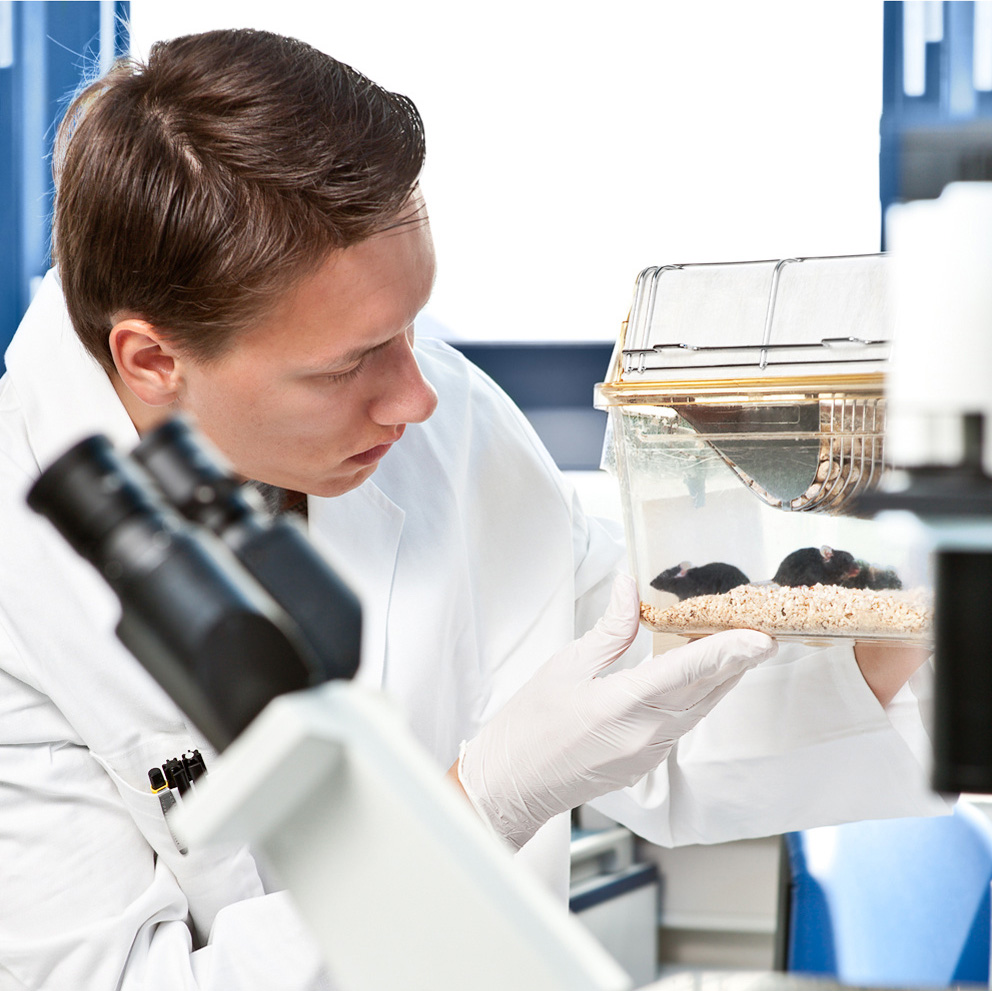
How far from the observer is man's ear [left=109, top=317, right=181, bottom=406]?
0.89 meters

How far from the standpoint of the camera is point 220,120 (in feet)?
2.73

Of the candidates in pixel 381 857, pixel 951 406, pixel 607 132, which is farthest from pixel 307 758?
pixel 607 132

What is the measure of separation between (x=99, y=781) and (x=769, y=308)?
0.72 metres

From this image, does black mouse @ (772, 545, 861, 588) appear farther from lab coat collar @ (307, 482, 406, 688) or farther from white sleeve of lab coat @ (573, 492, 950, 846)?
lab coat collar @ (307, 482, 406, 688)

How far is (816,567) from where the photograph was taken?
79 cm

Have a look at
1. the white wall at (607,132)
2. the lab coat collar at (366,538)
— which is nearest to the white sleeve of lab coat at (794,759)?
the lab coat collar at (366,538)

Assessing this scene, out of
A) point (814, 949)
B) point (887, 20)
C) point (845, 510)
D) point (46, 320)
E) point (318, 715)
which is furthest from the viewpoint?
point (887, 20)

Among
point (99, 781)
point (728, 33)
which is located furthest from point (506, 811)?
point (728, 33)

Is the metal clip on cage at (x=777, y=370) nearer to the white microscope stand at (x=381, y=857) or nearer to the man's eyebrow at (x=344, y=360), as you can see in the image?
the man's eyebrow at (x=344, y=360)

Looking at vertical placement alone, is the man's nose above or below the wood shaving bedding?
above

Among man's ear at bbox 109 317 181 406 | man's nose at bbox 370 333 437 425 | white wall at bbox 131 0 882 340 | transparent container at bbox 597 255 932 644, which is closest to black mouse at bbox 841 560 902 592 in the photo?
transparent container at bbox 597 255 932 644

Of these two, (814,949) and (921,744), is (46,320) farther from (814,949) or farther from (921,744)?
(814,949)

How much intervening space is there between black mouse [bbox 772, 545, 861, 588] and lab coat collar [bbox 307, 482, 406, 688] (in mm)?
445

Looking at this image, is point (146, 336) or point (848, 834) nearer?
point (146, 336)
